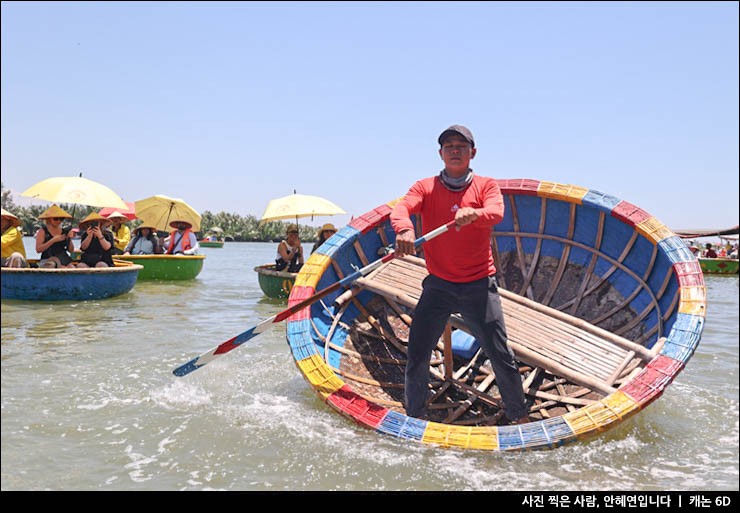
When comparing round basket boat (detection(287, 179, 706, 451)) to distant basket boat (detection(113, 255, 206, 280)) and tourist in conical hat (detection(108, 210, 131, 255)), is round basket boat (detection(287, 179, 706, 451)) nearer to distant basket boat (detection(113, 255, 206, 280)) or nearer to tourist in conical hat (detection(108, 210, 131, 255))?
distant basket boat (detection(113, 255, 206, 280))

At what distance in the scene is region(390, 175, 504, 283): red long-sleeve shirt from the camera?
335 cm

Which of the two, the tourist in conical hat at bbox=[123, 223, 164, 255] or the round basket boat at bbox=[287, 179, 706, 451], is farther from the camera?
the tourist in conical hat at bbox=[123, 223, 164, 255]

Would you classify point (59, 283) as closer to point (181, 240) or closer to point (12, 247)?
point (12, 247)

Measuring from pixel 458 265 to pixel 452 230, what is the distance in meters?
0.22

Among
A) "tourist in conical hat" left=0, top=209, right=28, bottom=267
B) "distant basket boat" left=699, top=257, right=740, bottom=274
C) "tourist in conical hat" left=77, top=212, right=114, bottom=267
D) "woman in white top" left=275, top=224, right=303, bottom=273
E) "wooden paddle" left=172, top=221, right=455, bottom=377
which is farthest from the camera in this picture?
"distant basket boat" left=699, top=257, right=740, bottom=274

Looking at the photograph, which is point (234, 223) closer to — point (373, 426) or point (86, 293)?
point (86, 293)

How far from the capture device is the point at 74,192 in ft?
31.9

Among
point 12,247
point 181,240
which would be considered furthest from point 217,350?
point 181,240

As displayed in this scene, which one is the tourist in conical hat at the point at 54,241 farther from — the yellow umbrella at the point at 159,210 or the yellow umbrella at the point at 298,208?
the yellow umbrella at the point at 159,210

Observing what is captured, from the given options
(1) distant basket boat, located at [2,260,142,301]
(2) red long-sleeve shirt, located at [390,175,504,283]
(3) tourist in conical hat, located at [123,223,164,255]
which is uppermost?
(2) red long-sleeve shirt, located at [390,175,504,283]

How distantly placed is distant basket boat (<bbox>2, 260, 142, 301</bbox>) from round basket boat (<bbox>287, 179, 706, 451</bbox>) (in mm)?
5525

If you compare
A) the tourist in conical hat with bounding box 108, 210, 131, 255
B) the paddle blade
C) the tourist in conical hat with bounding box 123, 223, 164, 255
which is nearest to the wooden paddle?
the paddle blade

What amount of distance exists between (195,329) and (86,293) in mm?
2961
